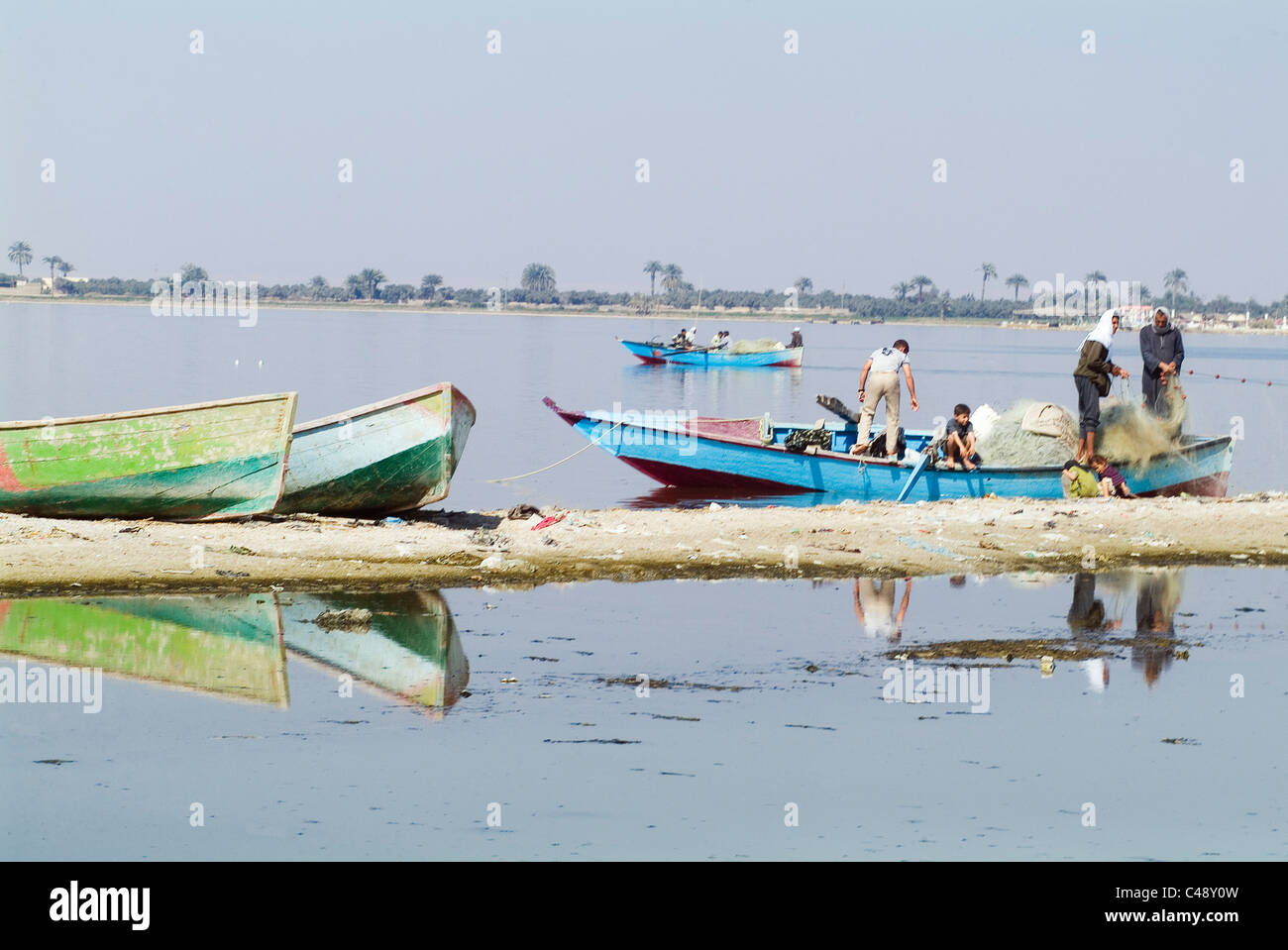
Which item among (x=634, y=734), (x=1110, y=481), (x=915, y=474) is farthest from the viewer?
(x=1110, y=481)

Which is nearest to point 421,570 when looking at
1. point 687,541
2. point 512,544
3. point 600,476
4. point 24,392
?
point 512,544

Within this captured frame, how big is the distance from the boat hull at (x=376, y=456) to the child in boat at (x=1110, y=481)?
7.93 meters

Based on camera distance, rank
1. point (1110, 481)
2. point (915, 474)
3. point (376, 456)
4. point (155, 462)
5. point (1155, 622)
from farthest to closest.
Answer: point (1110, 481)
point (915, 474)
point (376, 456)
point (155, 462)
point (1155, 622)

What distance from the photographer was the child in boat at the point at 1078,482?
18656 mm

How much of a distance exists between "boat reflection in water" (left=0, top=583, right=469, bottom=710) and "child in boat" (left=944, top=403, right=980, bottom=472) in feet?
26.0

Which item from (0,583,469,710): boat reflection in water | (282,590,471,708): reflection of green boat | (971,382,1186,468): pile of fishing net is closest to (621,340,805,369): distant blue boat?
(971,382,1186,468): pile of fishing net

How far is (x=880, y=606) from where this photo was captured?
44.5ft

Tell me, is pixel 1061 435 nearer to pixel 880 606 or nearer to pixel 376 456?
pixel 880 606

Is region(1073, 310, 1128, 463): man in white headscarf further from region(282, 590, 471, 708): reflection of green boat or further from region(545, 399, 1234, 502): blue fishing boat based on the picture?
region(282, 590, 471, 708): reflection of green boat

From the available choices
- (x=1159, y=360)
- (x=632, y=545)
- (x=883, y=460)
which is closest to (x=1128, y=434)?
(x=1159, y=360)

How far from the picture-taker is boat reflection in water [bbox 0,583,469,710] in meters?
10.6

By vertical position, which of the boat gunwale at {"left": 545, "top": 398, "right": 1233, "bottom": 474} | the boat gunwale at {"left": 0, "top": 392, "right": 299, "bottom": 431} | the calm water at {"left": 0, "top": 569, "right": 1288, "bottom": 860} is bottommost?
the calm water at {"left": 0, "top": 569, "right": 1288, "bottom": 860}

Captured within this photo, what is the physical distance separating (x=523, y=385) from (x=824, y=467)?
37.1m
